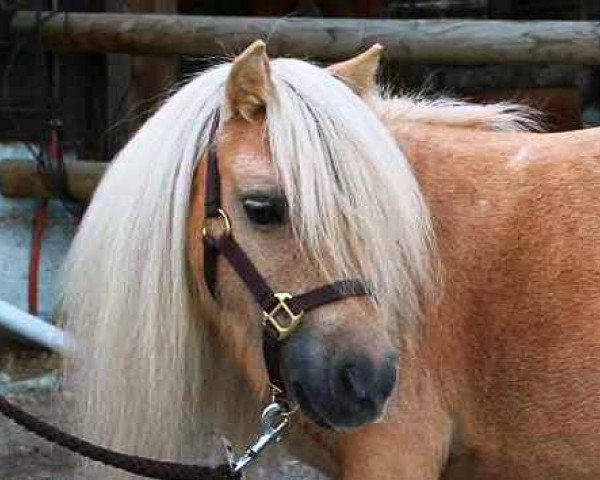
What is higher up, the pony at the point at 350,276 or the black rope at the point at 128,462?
the pony at the point at 350,276

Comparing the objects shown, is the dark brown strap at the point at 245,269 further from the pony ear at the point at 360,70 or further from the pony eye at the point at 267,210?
the pony ear at the point at 360,70

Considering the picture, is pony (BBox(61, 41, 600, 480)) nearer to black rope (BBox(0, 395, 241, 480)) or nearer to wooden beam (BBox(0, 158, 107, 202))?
black rope (BBox(0, 395, 241, 480))

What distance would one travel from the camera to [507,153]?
9.84 ft

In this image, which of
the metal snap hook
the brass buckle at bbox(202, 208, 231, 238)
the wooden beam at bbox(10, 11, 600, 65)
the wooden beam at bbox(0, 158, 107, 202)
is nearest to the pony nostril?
the metal snap hook

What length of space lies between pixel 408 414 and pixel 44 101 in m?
3.50

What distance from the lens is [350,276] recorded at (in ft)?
8.45

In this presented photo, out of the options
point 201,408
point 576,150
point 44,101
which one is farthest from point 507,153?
point 44,101

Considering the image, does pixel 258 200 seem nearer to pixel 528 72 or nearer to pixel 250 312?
pixel 250 312

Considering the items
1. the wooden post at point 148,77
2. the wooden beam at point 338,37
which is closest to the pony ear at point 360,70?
the wooden beam at point 338,37

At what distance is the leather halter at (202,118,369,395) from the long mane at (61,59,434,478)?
0.16ft

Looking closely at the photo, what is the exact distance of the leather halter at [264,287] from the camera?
2.56 meters

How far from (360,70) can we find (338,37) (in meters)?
2.21

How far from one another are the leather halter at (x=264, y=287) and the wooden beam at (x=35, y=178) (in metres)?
2.85

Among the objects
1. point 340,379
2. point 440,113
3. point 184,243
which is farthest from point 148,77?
point 340,379
